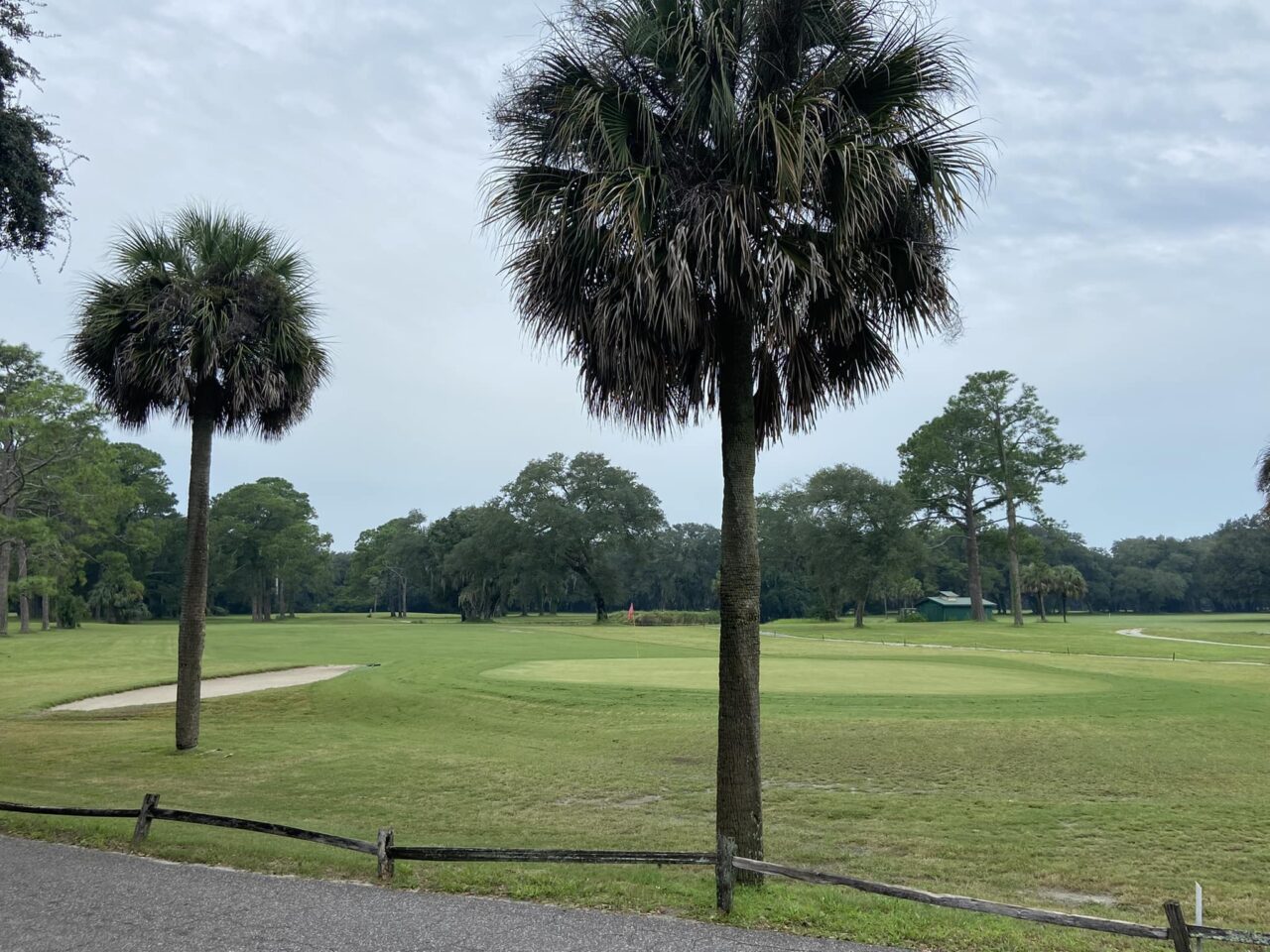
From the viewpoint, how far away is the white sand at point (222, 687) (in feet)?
73.0

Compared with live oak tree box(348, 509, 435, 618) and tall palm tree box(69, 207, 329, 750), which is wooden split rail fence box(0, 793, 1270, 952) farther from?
live oak tree box(348, 509, 435, 618)

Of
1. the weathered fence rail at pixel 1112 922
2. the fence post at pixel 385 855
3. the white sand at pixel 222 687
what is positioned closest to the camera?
the weathered fence rail at pixel 1112 922

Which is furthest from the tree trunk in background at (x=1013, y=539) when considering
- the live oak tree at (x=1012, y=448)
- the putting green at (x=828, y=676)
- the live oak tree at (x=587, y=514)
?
the putting green at (x=828, y=676)

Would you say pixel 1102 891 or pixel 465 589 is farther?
pixel 465 589

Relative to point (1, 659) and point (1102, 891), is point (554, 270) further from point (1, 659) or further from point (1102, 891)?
point (1, 659)

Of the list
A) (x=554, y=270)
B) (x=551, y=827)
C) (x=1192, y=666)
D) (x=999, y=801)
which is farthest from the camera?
(x=1192, y=666)

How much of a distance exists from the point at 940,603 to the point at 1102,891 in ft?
301

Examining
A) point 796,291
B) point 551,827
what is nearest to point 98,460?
point 551,827

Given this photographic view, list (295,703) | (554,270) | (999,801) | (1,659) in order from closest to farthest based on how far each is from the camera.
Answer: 1. (554,270)
2. (999,801)
3. (295,703)
4. (1,659)

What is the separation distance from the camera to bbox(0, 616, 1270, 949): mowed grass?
8.05m

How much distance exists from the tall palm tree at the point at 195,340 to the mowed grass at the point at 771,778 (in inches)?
Answer: 141

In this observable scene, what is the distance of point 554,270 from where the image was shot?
8.30 m

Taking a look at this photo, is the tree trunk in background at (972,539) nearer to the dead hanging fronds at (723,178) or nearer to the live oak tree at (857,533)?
the live oak tree at (857,533)

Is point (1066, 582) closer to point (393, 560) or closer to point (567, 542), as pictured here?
point (567, 542)
